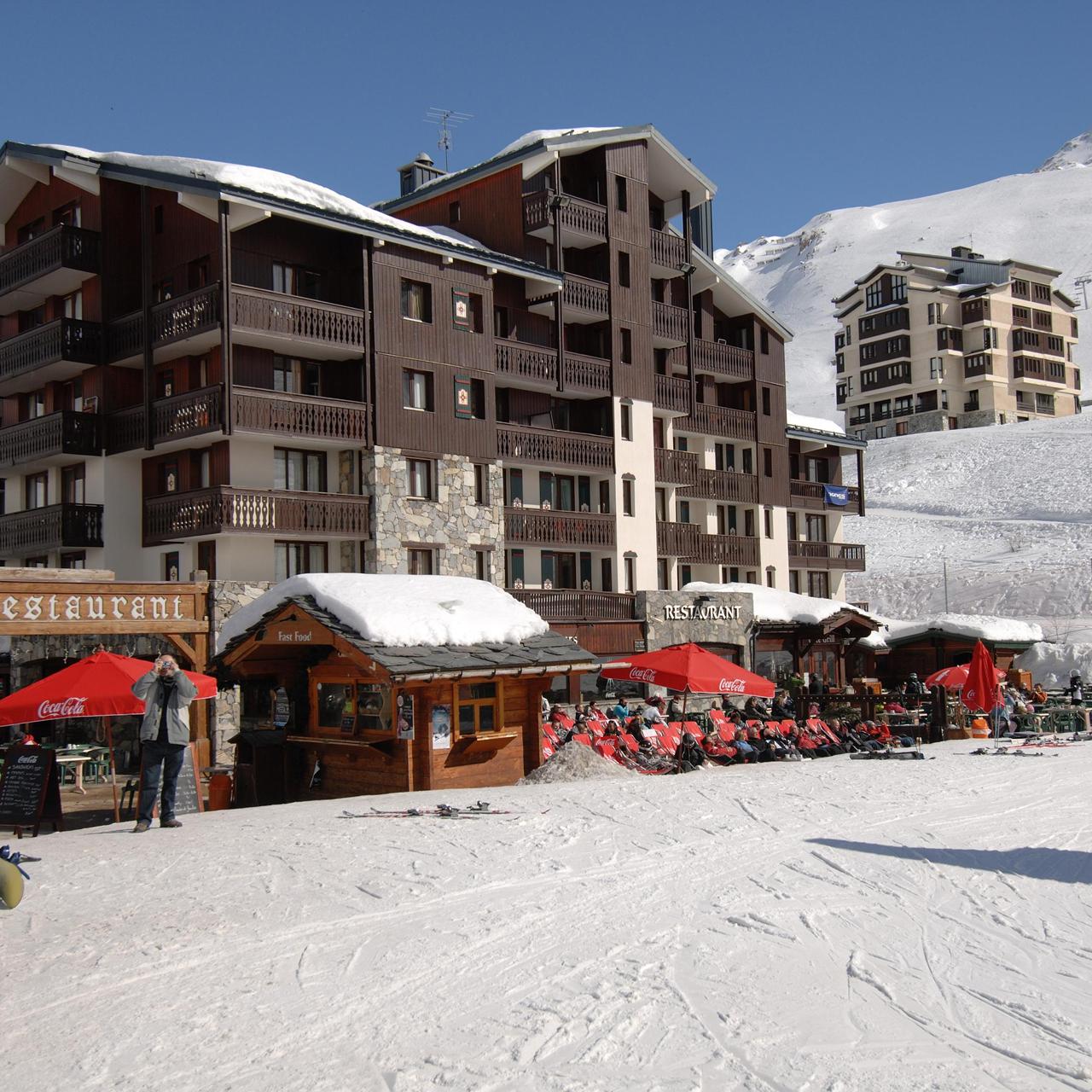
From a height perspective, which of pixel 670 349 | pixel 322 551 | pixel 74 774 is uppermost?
pixel 670 349

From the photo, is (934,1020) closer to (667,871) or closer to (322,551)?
(667,871)

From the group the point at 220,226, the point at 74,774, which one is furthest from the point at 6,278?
the point at 74,774

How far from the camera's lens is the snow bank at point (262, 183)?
88.4 feet

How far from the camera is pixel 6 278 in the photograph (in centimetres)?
3119

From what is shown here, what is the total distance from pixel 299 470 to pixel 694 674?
11579mm

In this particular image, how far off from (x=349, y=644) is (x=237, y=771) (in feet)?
9.00

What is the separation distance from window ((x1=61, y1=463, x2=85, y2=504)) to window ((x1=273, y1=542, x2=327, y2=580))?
5.35m

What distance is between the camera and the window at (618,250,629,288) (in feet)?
119

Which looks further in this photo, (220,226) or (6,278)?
(6,278)

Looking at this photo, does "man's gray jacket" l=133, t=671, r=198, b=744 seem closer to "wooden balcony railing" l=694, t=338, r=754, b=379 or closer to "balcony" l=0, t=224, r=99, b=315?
"balcony" l=0, t=224, r=99, b=315

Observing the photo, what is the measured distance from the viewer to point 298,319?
91.1 feet

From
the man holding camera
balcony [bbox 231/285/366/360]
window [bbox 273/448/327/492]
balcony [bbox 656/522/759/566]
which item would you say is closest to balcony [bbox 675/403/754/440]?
balcony [bbox 656/522/759/566]

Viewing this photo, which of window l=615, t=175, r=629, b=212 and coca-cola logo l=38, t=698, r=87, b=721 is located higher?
window l=615, t=175, r=629, b=212

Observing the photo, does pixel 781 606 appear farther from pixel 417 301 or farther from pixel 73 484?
pixel 73 484
